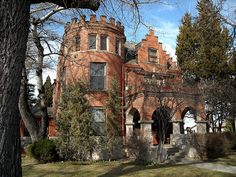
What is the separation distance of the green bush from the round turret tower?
7.10 metres

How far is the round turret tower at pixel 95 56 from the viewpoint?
2620 centimetres

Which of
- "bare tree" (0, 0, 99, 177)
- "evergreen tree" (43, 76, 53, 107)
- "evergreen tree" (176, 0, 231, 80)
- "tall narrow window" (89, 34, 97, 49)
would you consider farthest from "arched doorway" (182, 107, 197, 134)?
"bare tree" (0, 0, 99, 177)

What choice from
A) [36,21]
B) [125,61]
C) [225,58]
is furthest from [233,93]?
[36,21]

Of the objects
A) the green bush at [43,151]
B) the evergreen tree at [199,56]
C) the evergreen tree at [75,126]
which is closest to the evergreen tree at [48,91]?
the evergreen tree at [199,56]

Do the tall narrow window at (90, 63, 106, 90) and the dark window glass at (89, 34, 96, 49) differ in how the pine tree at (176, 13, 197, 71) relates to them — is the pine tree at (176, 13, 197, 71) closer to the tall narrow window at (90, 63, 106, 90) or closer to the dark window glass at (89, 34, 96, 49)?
the tall narrow window at (90, 63, 106, 90)

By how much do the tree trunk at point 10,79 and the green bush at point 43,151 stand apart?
50.2ft

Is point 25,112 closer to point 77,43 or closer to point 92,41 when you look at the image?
point 77,43

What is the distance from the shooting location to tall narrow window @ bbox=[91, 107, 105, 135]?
22688mm

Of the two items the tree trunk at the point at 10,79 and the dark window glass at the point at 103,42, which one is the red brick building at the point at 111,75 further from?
the tree trunk at the point at 10,79

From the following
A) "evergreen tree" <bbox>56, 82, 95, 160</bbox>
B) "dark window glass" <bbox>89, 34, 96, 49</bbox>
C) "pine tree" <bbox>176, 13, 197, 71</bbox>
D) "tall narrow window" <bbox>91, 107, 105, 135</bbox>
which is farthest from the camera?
"pine tree" <bbox>176, 13, 197, 71</bbox>

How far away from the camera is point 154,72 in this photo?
2853 centimetres

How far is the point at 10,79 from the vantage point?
4.12 m

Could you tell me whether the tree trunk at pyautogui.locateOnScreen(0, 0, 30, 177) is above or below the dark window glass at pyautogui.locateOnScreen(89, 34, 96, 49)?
below

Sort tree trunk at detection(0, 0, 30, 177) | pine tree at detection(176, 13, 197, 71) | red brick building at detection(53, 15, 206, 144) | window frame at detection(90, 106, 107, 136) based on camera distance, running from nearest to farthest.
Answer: tree trunk at detection(0, 0, 30, 177) < window frame at detection(90, 106, 107, 136) < red brick building at detection(53, 15, 206, 144) < pine tree at detection(176, 13, 197, 71)
